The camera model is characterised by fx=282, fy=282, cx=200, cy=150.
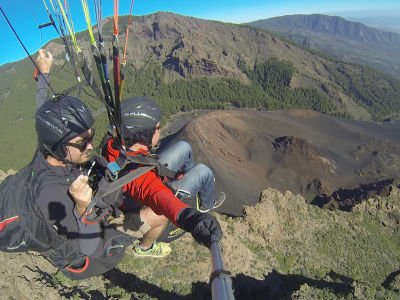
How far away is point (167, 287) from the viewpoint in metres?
9.54

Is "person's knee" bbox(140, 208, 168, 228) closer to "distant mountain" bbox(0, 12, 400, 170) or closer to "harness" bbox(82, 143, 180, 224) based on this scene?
"harness" bbox(82, 143, 180, 224)

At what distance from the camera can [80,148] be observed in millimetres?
4715

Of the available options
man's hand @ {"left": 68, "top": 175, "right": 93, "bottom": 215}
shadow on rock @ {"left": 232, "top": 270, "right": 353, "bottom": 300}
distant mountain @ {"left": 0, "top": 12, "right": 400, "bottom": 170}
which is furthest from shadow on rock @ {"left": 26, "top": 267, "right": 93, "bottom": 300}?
distant mountain @ {"left": 0, "top": 12, "right": 400, "bottom": 170}

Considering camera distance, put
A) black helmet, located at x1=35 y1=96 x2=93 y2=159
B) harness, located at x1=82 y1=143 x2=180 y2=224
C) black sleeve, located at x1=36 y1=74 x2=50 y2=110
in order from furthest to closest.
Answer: black sleeve, located at x1=36 y1=74 x2=50 y2=110 → black helmet, located at x1=35 y1=96 x2=93 y2=159 → harness, located at x1=82 y1=143 x2=180 y2=224

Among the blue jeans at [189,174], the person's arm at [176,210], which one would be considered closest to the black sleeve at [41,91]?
the blue jeans at [189,174]

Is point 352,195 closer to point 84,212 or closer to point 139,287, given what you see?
point 139,287

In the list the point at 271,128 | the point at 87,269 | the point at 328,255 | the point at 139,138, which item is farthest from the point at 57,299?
the point at 271,128

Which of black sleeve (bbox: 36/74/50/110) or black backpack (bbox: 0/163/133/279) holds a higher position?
black sleeve (bbox: 36/74/50/110)

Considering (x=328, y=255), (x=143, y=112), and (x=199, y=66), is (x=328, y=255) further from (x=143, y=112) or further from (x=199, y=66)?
(x=199, y=66)

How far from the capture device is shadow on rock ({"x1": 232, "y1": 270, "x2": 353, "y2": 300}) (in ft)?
32.2

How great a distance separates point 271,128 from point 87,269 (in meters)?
77.6

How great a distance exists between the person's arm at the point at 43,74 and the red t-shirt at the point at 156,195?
136 inches

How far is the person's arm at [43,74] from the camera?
6590mm

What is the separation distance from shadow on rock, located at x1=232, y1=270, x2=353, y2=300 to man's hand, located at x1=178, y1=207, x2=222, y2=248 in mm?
7735
